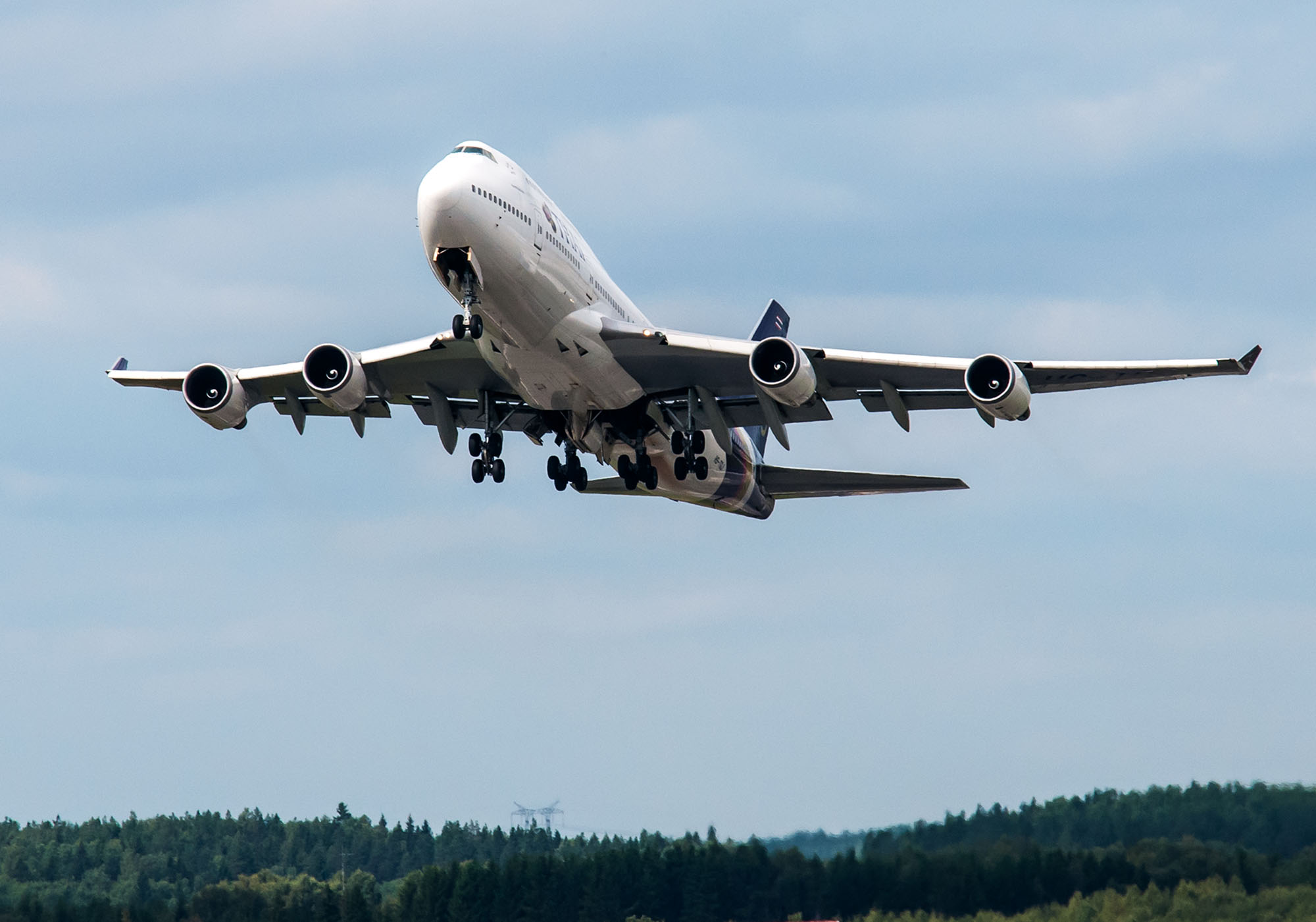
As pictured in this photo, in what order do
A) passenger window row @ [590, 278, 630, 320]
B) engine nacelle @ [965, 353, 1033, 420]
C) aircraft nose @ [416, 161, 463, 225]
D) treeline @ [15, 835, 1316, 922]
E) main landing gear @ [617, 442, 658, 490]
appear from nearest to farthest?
1. aircraft nose @ [416, 161, 463, 225]
2. engine nacelle @ [965, 353, 1033, 420]
3. passenger window row @ [590, 278, 630, 320]
4. treeline @ [15, 835, 1316, 922]
5. main landing gear @ [617, 442, 658, 490]

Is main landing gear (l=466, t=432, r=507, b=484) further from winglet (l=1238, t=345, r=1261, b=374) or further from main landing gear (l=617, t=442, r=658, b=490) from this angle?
winglet (l=1238, t=345, r=1261, b=374)

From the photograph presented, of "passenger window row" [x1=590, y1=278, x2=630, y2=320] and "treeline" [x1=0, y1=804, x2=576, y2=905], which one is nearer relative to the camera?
"passenger window row" [x1=590, y1=278, x2=630, y2=320]

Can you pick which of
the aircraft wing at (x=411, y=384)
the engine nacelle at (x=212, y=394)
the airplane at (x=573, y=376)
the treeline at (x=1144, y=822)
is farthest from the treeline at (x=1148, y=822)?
the engine nacelle at (x=212, y=394)

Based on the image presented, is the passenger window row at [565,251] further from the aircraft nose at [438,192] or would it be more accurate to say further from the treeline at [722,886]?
the treeline at [722,886]

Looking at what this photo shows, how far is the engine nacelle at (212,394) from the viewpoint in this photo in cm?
3853

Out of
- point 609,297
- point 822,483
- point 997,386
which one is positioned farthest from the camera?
point 822,483

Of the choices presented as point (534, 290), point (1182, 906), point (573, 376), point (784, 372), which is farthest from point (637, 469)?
point (1182, 906)

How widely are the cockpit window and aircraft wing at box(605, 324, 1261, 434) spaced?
492cm

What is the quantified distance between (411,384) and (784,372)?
966 cm

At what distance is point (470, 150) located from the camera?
3406cm

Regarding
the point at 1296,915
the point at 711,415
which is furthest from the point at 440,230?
the point at 1296,915

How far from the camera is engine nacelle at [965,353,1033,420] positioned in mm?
34906

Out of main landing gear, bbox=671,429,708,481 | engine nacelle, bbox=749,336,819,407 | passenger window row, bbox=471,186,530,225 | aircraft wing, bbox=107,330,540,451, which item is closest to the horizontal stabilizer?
main landing gear, bbox=671,429,708,481

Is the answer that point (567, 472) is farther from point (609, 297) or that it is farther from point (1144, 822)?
point (1144, 822)
